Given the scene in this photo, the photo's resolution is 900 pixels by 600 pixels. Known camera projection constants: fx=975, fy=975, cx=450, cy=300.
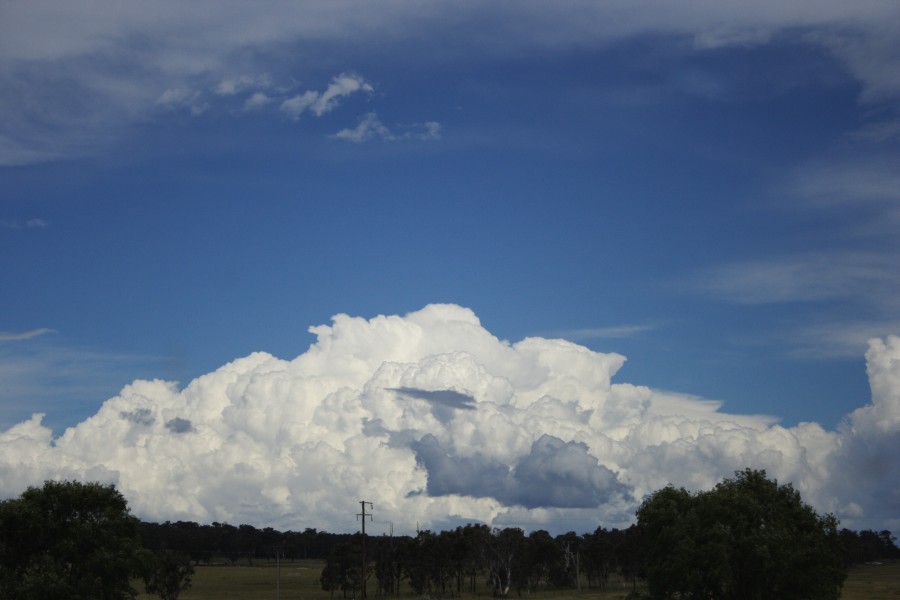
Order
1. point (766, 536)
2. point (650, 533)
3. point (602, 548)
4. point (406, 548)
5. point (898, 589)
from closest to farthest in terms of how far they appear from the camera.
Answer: point (766, 536)
point (650, 533)
point (898, 589)
point (406, 548)
point (602, 548)

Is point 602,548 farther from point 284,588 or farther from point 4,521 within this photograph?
Answer: point 4,521

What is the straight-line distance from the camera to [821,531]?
84.1 metres

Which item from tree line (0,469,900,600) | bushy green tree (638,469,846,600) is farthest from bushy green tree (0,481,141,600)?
bushy green tree (638,469,846,600)

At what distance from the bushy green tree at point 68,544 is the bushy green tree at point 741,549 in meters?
43.8

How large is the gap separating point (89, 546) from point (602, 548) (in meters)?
139

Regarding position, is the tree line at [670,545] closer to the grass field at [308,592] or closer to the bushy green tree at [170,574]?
the grass field at [308,592]

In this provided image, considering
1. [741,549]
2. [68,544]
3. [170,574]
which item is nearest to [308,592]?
[170,574]

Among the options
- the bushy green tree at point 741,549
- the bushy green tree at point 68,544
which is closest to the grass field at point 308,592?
the bushy green tree at point 741,549

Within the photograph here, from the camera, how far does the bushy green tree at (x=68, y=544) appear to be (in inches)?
2916

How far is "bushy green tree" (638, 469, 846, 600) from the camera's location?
8000 cm

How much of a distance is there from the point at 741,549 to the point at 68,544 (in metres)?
54.0

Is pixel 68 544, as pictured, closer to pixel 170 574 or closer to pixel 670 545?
pixel 670 545

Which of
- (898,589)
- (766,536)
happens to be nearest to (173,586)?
(766,536)

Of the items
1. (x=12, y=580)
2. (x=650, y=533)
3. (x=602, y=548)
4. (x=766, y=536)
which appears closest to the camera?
(x=12, y=580)
